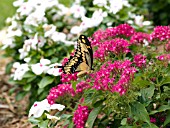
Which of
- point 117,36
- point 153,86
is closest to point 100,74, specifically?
point 153,86

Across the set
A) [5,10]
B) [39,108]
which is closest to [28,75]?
[39,108]

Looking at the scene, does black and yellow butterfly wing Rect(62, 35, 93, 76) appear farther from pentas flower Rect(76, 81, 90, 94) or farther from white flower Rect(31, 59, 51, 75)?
white flower Rect(31, 59, 51, 75)

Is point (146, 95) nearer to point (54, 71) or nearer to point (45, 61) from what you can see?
point (54, 71)

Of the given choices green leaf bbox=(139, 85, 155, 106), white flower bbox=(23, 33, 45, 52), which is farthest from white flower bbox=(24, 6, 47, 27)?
green leaf bbox=(139, 85, 155, 106)

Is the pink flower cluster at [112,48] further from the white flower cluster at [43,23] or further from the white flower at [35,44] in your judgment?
the white flower at [35,44]

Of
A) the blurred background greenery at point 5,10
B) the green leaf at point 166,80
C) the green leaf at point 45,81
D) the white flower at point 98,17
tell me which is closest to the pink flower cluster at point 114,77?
the green leaf at point 166,80

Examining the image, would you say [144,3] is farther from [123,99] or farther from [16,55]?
[123,99]
